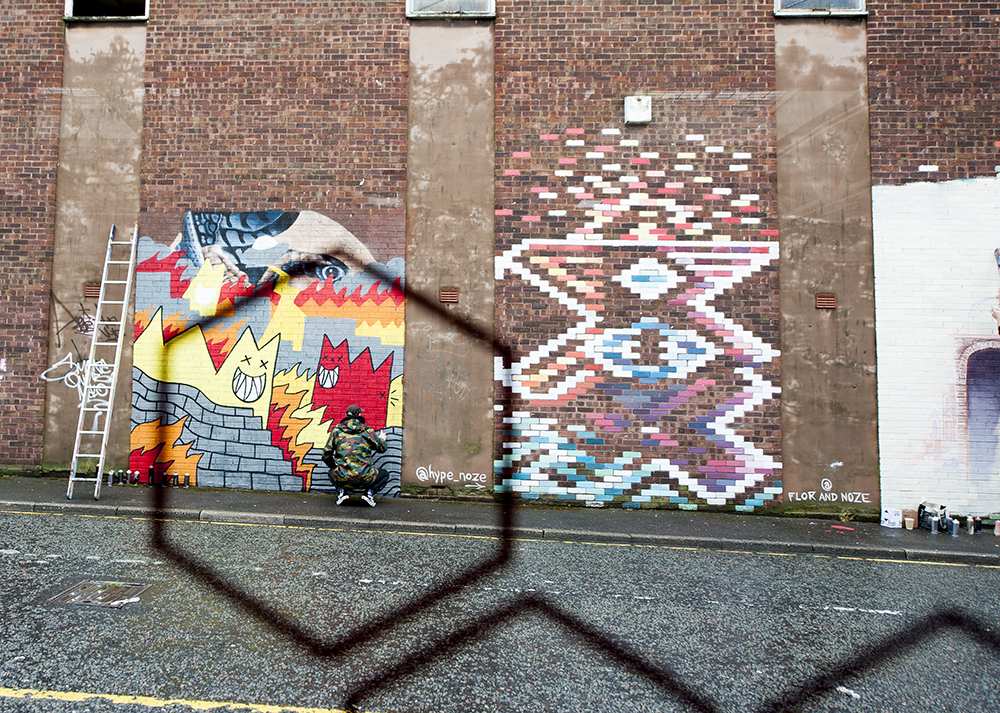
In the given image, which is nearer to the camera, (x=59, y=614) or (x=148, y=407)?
(x=59, y=614)

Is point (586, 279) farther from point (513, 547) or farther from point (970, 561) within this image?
point (970, 561)

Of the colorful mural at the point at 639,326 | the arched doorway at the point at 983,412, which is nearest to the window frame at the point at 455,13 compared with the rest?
the colorful mural at the point at 639,326

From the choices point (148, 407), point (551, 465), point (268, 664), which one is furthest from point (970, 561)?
point (148, 407)

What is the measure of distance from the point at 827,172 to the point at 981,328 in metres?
3.09

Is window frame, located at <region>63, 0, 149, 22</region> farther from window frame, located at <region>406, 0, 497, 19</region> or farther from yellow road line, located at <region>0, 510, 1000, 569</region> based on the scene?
yellow road line, located at <region>0, 510, 1000, 569</region>

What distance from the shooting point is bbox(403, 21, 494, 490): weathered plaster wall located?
907 cm

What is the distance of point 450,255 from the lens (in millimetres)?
9211

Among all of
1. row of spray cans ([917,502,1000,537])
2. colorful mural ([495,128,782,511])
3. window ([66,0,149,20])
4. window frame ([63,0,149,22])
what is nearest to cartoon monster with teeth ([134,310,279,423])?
colorful mural ([495,128,782,511])

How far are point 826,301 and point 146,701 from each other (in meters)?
9.15

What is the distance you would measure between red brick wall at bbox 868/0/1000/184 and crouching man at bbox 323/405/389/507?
27.2 ft

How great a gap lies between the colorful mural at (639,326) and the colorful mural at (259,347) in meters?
2.10

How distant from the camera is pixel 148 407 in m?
9.37

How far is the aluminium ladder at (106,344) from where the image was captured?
363 inches

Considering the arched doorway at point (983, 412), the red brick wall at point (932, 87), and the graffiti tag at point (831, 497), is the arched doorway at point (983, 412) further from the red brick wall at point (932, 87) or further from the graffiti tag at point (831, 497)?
the red brick wall at point (932, 87)
